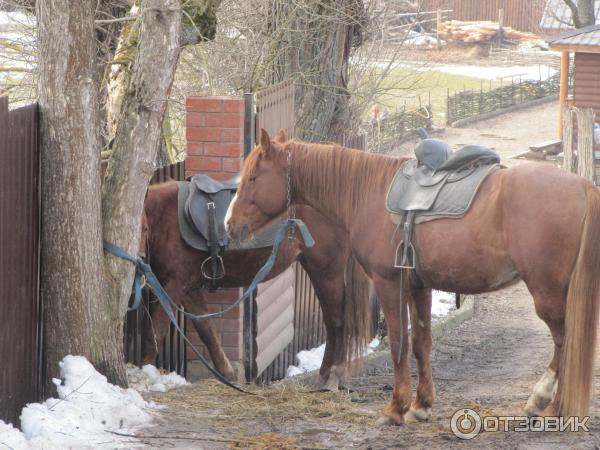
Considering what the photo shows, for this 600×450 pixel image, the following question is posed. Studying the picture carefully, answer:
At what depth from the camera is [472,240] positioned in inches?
215

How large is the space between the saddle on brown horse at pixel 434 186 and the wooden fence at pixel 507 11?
43265 mm

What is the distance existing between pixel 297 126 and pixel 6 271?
805cm

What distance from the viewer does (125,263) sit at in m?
5.70

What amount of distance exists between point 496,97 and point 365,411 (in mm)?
27103

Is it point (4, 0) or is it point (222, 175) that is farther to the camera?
point (4, 0)

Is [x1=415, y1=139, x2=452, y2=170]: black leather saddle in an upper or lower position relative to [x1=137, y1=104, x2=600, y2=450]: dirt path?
upper

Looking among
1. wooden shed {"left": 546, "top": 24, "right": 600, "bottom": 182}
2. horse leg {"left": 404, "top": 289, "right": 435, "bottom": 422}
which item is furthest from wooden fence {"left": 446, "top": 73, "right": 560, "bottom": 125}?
horse leg {"left": 404, "top": 289, "right": 435, "bottom": 422}

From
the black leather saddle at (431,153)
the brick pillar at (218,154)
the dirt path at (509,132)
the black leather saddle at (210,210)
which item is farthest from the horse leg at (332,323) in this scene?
the dirt path at (509,132)

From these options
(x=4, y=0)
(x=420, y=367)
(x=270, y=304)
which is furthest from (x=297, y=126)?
(x=420, y=367)

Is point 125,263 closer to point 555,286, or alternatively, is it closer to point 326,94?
point 555,286

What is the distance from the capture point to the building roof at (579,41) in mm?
24781

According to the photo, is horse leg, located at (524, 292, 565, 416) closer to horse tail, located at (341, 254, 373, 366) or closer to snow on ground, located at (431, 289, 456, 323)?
horse tail, located at (341, 254, 373, 366)

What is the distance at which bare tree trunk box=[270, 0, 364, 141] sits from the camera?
502 inches

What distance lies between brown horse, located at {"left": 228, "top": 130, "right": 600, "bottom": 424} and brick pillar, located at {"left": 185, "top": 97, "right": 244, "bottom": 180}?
112 cm
